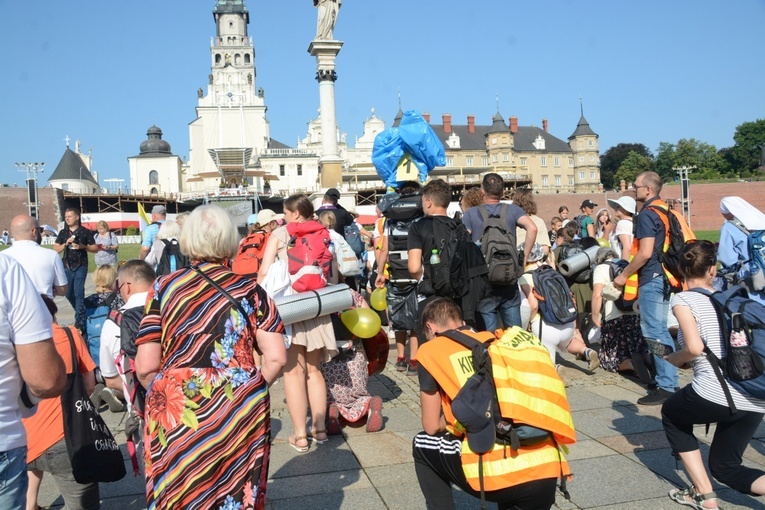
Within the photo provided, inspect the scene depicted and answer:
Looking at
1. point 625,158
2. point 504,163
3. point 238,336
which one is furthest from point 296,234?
point 625,158

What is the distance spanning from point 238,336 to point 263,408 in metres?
0.34

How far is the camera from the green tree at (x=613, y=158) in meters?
107

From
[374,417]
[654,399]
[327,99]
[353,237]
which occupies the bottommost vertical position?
[654,399]

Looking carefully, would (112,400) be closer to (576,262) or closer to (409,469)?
(409,469)

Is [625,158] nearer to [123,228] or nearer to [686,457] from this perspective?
[123,228]

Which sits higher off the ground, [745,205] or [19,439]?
[745,205]

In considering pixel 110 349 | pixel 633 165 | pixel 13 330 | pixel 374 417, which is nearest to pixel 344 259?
pixel 374 417

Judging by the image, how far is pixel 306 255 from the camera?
547cm

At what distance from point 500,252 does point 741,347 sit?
262 centimetres

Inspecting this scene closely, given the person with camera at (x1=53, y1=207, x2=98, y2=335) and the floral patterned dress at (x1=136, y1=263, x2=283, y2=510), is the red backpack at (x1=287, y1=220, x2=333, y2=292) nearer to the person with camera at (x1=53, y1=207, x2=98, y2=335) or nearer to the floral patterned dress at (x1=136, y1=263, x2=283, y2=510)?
the floral patterned dress at (x1=136, y1=263, x2=283, y2=510)

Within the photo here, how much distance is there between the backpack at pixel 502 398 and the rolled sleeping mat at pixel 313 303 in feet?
7.28

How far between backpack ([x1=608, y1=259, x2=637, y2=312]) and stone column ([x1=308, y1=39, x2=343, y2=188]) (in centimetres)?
3352

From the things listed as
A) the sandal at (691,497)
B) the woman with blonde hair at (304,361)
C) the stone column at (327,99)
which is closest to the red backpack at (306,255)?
the woman with blonde hair at (304,361)

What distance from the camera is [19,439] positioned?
268cm
